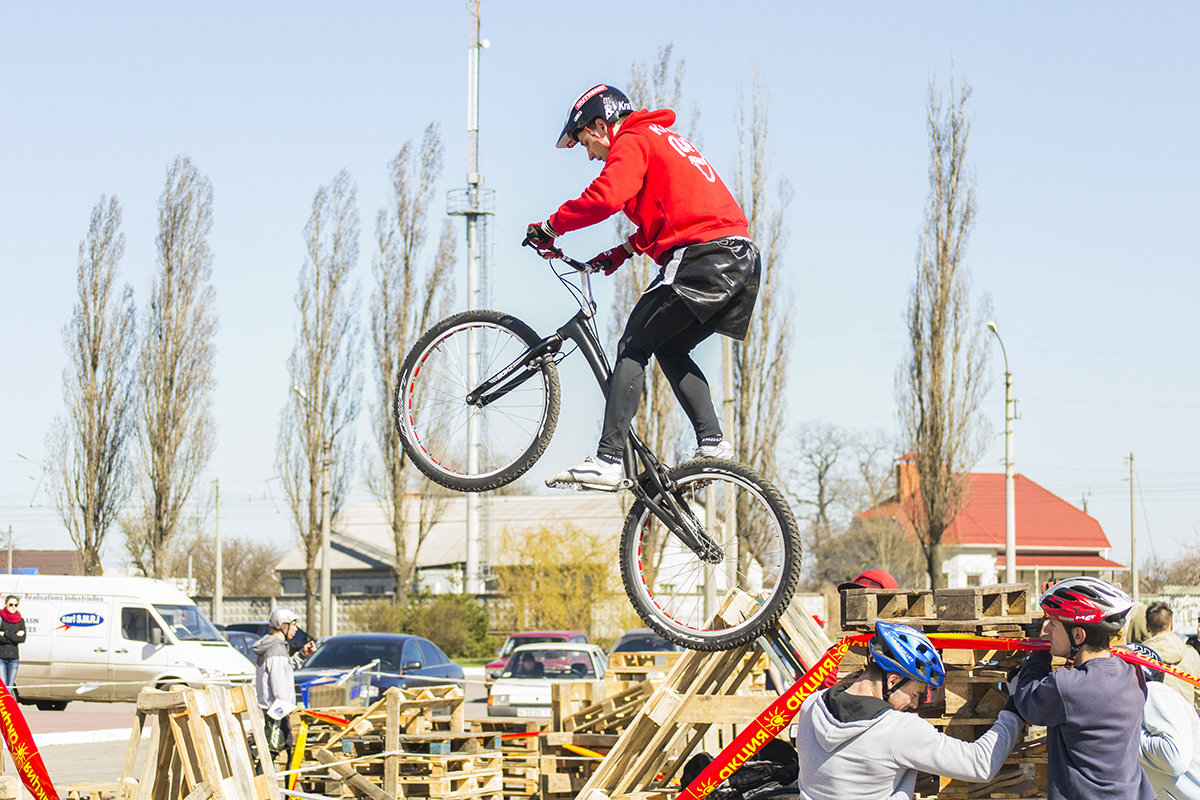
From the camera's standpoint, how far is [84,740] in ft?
55.2

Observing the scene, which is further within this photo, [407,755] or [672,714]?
[407,755]

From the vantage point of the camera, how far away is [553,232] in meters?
5.52

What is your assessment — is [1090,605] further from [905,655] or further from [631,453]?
[631,453]

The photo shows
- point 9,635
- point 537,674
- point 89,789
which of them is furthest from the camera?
point 537,674

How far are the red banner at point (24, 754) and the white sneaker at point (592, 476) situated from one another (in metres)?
3.21

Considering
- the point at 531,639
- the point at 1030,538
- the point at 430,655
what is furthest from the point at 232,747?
the point at 1030,538

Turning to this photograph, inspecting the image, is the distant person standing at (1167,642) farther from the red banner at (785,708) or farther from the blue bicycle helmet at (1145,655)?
the red banner at (785,708)

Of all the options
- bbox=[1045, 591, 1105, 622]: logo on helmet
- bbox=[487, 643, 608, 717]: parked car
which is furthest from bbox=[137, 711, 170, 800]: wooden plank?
bbox=[487, 643, 608, 717]: parked car

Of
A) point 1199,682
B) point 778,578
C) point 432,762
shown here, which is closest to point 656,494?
point 778,578

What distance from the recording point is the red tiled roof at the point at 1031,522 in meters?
61.7

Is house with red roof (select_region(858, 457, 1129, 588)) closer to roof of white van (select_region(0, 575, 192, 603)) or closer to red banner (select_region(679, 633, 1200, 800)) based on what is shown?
roof of white van (select_region(0, 575, 192, 603))

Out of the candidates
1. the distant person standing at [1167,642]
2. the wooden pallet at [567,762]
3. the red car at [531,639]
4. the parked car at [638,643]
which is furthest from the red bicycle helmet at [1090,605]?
the red car at [531,639]

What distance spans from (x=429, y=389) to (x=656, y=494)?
1.29 meters

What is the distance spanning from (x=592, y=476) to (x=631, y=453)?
0.26 meters
